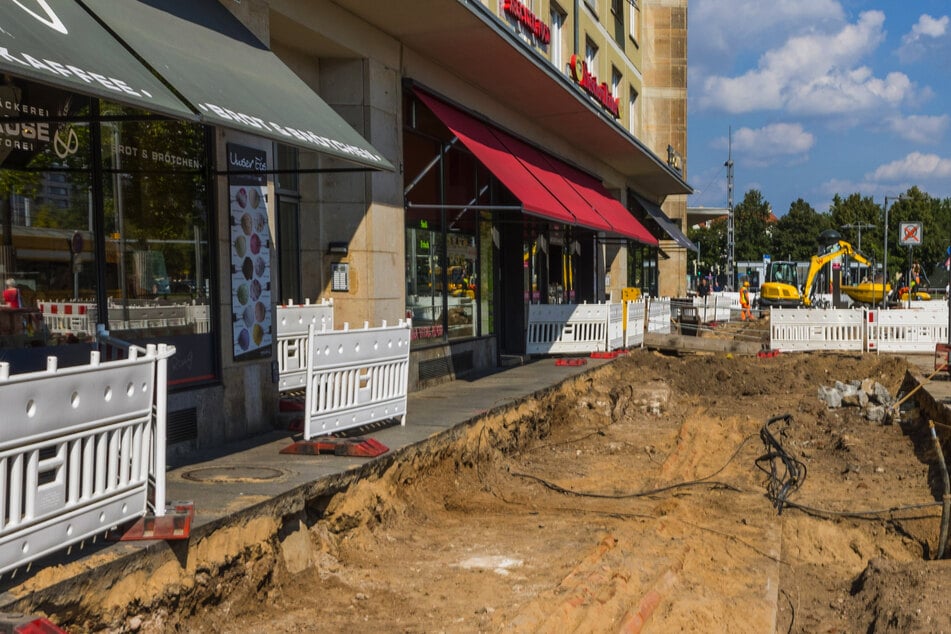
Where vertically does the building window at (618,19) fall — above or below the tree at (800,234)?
above

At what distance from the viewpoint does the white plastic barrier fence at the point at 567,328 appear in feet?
58.9

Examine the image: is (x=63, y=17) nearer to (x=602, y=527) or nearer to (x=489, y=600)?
(x=489, y=600)

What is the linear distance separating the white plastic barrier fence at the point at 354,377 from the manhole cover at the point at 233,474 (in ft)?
2.50

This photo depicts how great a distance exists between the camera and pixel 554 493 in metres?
9.47

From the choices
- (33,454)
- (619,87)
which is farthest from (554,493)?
(619,87)

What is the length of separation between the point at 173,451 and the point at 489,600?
3.24 metres

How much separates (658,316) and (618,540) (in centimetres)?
1804

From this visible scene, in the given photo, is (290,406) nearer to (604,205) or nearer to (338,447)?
(338,447)

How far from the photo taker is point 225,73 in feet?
24.3

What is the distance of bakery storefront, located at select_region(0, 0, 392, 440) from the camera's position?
20.1 feet

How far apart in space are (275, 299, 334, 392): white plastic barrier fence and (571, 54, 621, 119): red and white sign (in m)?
11.1

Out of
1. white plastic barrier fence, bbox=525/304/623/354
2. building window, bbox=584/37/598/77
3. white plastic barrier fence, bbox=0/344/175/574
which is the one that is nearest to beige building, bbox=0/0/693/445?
white plastic barrier fence, bbox=525/304/623/354

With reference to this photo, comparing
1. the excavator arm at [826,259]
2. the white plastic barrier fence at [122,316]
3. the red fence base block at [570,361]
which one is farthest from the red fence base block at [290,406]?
the excavator arm at [826,259]

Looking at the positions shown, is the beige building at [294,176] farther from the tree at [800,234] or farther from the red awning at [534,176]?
the tree at [800,234]
